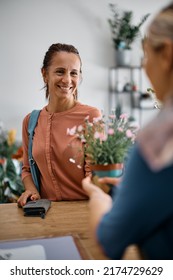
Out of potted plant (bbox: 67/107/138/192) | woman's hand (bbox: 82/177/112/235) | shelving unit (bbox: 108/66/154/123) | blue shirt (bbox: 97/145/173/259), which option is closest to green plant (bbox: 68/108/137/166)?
potted plant (bbox: 67/107/138/192)

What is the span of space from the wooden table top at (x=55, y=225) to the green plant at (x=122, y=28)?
4436mm

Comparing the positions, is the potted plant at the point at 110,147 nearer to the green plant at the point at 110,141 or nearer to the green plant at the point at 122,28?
the green plant at the point at 110,141

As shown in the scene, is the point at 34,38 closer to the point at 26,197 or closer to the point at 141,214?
the point at 26,197

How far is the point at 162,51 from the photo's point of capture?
0.68m

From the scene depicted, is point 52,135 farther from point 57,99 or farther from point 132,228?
point 132,228

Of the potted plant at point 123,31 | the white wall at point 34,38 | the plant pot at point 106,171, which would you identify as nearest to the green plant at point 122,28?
the potted plant at point 123,31

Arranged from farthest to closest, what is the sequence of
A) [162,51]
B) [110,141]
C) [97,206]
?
1. [110,141]
2. [97,206]
3. [162,51]

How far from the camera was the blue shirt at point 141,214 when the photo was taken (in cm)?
68

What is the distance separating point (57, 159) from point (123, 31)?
13.6ft

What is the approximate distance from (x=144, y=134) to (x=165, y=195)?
0.14 metres

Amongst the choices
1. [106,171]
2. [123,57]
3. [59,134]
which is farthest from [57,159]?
[123,57]

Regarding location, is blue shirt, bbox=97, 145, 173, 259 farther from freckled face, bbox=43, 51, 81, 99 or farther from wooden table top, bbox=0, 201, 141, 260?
freckled face, bbox=43, 51, 81, 99

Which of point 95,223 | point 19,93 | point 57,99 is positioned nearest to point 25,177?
point 57,99

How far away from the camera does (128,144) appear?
1.27 metres
